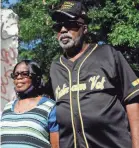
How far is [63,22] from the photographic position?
266 centimetres

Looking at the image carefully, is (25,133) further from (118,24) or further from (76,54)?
(118,24)

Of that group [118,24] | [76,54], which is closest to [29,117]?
[76,54]

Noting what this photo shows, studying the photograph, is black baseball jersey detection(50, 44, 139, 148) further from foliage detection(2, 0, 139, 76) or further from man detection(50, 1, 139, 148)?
foliage detection(2, 0, 139, 76)

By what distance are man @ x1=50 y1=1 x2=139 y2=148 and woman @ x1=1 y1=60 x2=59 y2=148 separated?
37 centimetres

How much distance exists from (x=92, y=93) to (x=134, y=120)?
0.27 m

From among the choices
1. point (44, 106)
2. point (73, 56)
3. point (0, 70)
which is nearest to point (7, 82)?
point (0, 70)

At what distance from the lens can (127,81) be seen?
2.52 metres

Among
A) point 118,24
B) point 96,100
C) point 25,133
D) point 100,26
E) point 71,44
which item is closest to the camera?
point 96,100

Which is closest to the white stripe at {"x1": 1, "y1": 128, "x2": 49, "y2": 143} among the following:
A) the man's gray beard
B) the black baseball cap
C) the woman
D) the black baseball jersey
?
the woman

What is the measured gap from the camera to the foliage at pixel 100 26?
35.3 feet

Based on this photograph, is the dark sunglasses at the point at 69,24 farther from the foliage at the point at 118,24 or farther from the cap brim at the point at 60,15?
the foliage at the point at 118,24

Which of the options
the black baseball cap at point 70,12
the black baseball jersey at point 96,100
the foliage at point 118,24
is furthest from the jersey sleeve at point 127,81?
the foliage at point 118,24

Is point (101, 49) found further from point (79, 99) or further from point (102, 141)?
point (102, 141)

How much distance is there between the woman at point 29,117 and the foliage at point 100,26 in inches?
294
